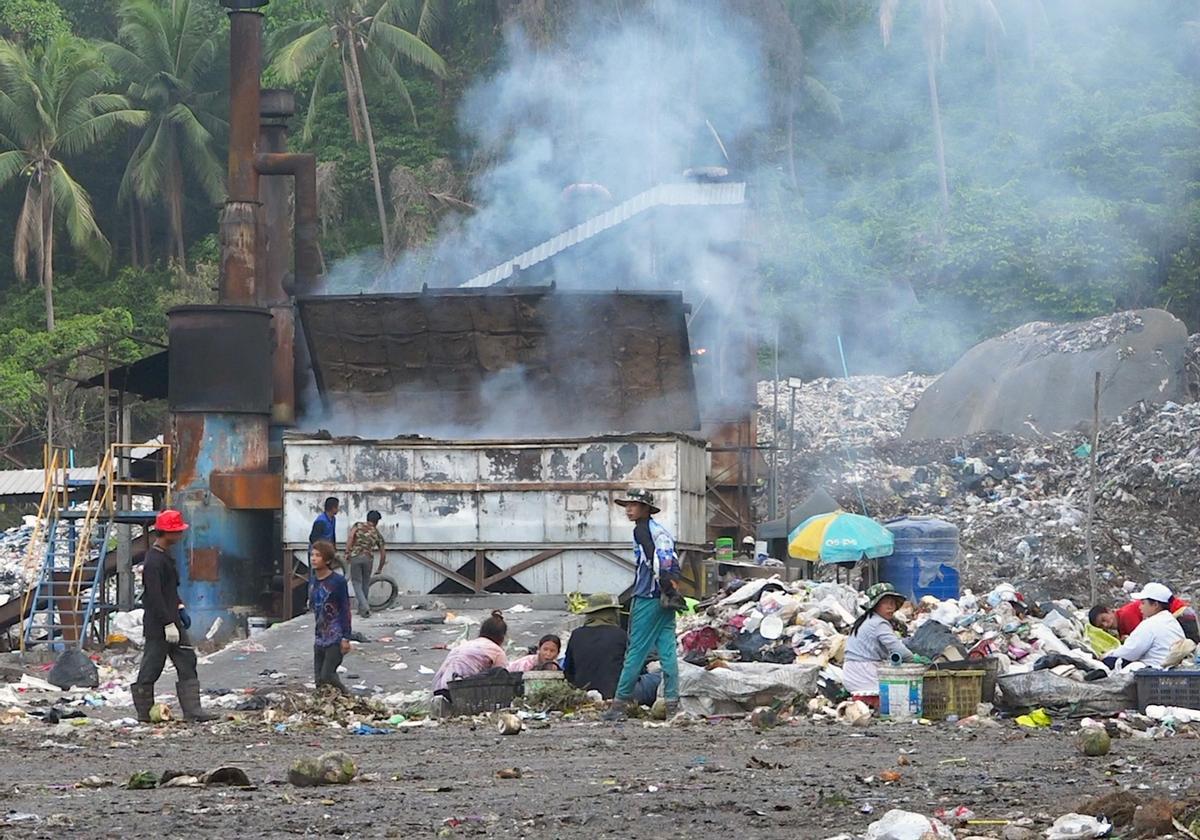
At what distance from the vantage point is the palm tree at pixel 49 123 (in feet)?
128

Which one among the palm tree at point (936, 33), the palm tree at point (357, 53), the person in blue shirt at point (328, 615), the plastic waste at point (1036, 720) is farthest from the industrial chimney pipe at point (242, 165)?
the palm tree at point (936, 33)

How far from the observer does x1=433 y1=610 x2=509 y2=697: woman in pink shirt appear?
1130cm

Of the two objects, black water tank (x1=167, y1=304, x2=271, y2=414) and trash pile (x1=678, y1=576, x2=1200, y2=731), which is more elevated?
black water tank (x1=167, y1=304, x2=271, y2=414)

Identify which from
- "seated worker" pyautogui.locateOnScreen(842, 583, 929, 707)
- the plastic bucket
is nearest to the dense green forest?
"seated worker" pyautogui.locateOnScreen(842, 583, 929, 707)

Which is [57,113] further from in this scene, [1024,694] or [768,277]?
[1024,694]

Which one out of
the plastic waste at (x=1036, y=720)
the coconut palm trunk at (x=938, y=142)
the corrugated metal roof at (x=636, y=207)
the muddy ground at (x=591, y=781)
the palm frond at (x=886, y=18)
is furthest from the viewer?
the coconut palm trunk at (x=938, y=142)

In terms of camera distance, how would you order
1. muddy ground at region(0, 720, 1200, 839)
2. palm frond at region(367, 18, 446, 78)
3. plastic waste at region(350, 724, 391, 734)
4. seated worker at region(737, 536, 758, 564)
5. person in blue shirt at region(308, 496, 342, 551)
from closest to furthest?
muddy ground at region(0, 720, 1200, 839) → plastic waste at region(350, 724, 391, 734) → person in blue shirt at region(308, 496, 342, 551) → seated worker at region(737, 536, 758, 564) → palm frond at region(367, 18, 446, 78)

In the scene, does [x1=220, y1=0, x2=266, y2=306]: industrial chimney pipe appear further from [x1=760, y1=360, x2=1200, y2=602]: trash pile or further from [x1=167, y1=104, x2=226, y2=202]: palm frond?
[x1=167, y1=104, x2=226, y2=202]: palm frond

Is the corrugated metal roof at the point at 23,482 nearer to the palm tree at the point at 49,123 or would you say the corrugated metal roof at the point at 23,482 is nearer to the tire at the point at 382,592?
the palm tree at the point at 49,123

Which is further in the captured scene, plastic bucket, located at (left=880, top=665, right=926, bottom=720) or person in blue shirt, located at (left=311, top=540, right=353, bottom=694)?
person in blue shirt, located at (left=311, top=540, right=353, bottom=694)

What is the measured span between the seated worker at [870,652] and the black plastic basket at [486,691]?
2.02 meters

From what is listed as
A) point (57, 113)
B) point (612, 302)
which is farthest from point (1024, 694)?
point (57, 113)

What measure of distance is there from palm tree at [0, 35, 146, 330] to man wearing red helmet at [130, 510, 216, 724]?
29.0m

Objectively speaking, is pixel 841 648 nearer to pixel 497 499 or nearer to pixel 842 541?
pixel 842 541
